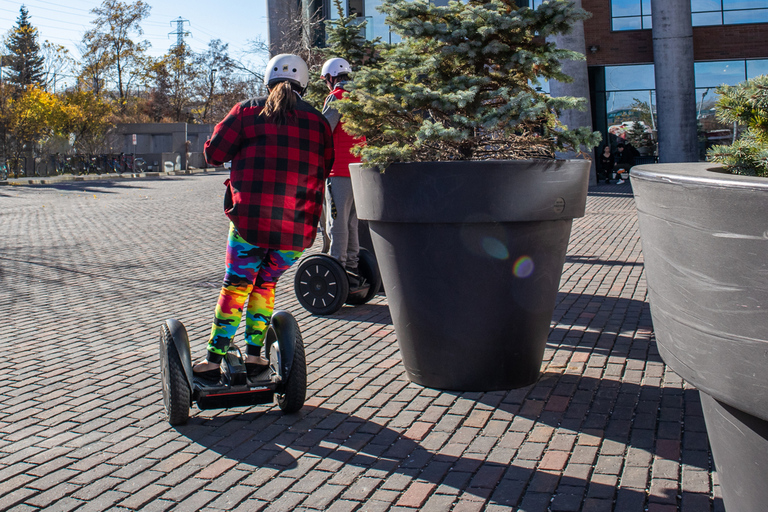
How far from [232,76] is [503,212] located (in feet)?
199

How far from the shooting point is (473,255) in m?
3.71

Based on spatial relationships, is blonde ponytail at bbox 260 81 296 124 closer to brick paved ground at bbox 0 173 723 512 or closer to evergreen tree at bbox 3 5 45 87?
brick paved ground at bbox 0 173 723 512

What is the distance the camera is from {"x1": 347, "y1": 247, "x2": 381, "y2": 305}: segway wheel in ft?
21.6

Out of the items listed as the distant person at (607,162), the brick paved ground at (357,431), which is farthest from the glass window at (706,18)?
the brick paved ground at (357,431)

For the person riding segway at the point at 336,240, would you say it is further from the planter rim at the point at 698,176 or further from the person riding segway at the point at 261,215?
the planter rim at the point at 698,176

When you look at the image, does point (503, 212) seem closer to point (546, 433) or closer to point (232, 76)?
point (546, 433)

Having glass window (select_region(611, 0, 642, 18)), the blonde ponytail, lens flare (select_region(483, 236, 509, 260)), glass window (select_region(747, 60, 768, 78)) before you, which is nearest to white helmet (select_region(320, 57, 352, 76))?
the blonde ponytail

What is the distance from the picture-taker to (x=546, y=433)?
3.46 m

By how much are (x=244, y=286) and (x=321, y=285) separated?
2482 mm

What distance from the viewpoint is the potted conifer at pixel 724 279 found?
5.16 ft

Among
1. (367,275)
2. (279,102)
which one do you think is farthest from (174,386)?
(367,275)

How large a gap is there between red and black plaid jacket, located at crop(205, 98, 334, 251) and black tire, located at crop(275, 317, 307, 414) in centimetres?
43

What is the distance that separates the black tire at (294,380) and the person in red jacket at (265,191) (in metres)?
0.16

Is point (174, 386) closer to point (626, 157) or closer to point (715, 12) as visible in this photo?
point (626, 157)
